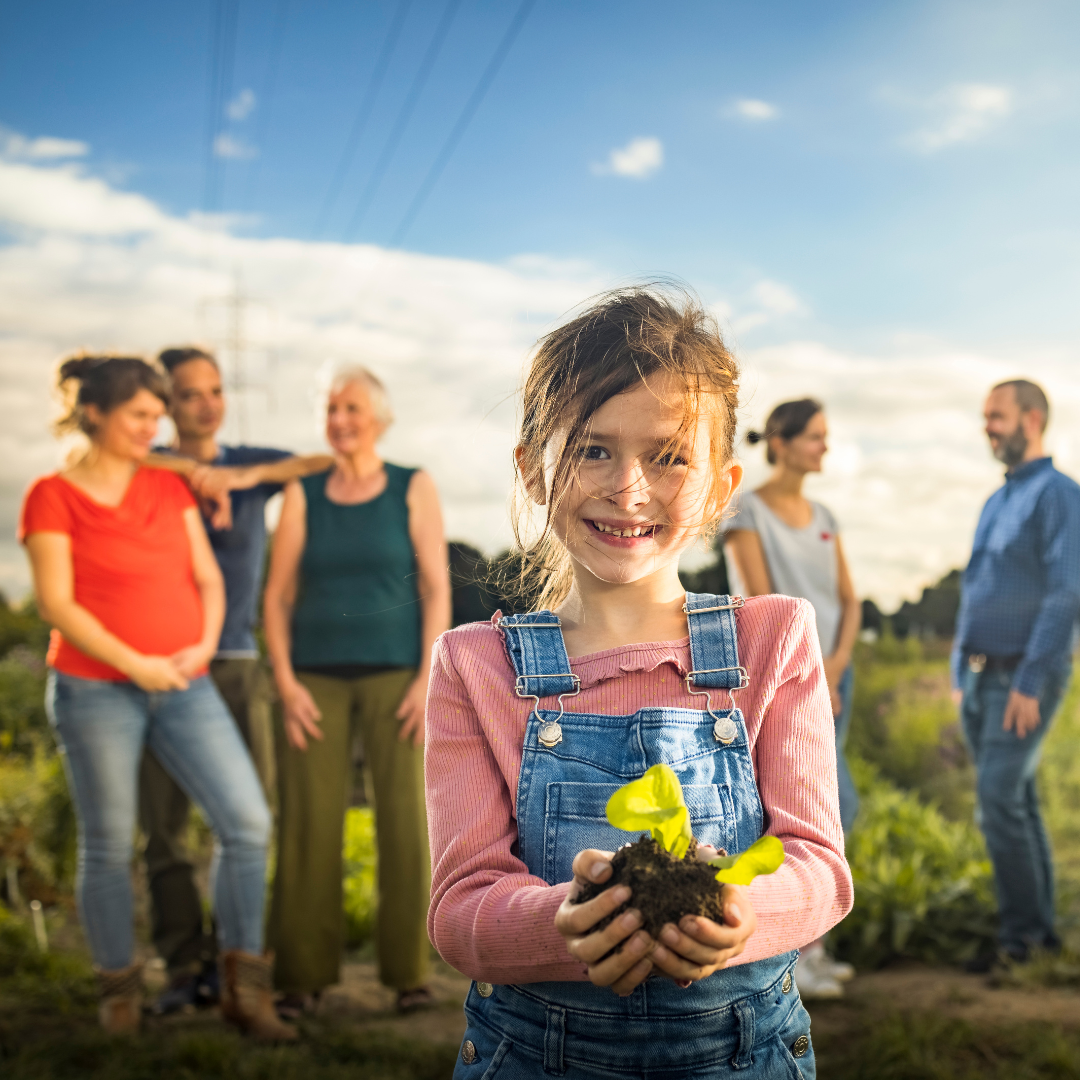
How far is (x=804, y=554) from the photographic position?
154 inches

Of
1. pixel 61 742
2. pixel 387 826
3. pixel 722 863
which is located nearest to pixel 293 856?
pixel 387 826

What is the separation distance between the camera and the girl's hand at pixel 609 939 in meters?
1.00

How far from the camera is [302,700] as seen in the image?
3502mm

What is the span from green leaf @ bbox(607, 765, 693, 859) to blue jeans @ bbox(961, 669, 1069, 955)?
3393 millimetres

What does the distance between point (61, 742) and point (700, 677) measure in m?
2.68

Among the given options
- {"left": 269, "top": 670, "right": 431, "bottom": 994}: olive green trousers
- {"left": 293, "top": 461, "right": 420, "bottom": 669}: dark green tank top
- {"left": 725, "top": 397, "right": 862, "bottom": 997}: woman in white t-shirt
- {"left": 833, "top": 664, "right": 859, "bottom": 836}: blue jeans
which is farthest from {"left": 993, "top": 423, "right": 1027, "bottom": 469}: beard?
{"left": 269, "top": 670, "right": 431, "bottom": 994}: olive green trousers

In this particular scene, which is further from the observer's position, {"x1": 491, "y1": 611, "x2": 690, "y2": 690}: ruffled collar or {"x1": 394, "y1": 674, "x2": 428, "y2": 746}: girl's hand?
{"x1": 394, "y1": 674, "x2": 428, "y2": 746}: girl's hand

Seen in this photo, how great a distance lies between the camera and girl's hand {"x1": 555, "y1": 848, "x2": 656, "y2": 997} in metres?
1.00

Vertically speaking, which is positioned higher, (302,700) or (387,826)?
(302,700)

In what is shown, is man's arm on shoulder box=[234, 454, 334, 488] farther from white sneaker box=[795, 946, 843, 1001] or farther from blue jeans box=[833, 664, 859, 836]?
white sneaker box=[795, 946, 843, 1001]

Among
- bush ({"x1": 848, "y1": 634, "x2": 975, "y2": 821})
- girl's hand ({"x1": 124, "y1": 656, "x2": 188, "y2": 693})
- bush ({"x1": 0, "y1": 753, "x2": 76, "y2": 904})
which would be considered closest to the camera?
girl's hand ({"x1": 124, "y1": 656, "x2": 188, "y2": 693})

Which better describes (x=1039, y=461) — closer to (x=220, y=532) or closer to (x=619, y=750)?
(x=220, y=532)

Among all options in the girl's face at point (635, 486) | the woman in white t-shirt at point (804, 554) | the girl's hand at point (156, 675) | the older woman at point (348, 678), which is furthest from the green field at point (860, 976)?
the girl's face at point (635, 486)

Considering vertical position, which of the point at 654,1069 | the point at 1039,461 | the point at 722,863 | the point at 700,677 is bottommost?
the point at 654,1069
